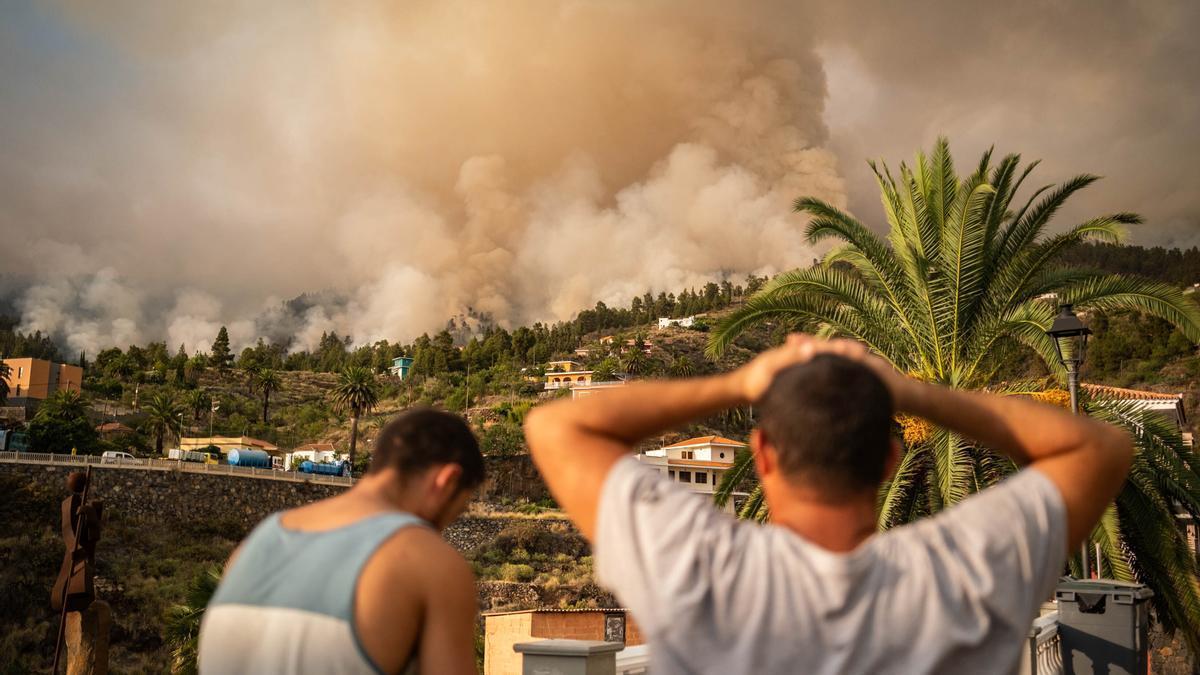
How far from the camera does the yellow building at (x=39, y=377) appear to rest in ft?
239

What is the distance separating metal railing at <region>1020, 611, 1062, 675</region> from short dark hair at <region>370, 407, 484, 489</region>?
5388 millimetres

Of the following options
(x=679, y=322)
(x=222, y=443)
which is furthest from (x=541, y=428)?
(x=679, y=322)

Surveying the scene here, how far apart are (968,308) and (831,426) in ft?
33.3

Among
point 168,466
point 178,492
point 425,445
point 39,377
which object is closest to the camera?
point 425,445

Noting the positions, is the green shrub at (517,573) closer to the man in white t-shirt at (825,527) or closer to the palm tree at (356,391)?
the palm tree at (356,391)

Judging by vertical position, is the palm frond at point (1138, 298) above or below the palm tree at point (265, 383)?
below

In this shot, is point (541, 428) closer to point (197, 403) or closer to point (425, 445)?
point (425, 445)

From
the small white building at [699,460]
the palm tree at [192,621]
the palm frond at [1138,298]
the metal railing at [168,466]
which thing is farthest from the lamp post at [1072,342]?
the small white building at [699,460]

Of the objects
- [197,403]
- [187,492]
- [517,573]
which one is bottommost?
[517,573]

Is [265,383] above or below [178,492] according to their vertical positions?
above

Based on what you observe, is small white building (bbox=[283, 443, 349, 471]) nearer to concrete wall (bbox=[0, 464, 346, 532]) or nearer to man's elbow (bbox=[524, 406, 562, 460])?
concrete wall (bbox=[0, 464, 346, 532])

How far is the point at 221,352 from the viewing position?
3484 inches

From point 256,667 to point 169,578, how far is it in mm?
39046

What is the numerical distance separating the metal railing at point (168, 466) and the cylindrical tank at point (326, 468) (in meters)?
0.80
